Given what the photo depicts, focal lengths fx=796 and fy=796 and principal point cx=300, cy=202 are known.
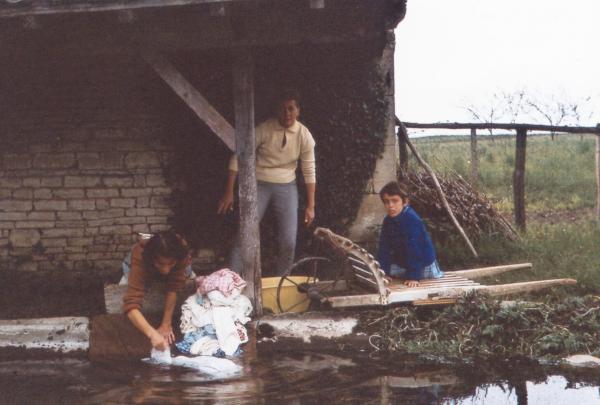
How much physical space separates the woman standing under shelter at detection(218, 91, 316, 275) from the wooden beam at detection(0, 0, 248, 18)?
5.96 ft

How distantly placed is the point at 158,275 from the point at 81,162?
3260mm

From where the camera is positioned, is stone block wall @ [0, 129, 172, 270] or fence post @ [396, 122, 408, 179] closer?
stone block wall @ [0, 129, 172, 270]

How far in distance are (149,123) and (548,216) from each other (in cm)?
699

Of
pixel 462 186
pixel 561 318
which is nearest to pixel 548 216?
pixel 462 186

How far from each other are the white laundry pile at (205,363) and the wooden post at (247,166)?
3.49 ft

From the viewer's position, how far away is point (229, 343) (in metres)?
6.34

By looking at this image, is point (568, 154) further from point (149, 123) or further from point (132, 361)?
point (132, 361)

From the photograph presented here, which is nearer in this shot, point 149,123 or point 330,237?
point 330,237

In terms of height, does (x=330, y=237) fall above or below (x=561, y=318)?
above

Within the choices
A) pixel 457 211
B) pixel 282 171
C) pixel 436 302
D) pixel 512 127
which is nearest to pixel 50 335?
pixel 282 171

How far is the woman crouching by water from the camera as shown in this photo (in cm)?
599

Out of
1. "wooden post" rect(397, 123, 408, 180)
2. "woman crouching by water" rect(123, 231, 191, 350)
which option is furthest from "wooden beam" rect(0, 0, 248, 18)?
"wooden post" rect(397, 123, 408, 180)

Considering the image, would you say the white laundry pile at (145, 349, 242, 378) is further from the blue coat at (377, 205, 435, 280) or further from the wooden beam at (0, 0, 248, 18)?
the wooden beam at (0, 0, 248, 18)

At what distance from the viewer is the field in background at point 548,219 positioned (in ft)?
27.2
